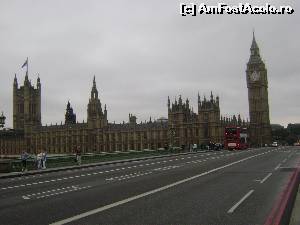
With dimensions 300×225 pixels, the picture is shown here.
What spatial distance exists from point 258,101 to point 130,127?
40.7 m

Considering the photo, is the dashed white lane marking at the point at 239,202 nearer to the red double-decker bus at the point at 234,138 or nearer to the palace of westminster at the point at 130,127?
the red double-decker bus at the point at 234,138

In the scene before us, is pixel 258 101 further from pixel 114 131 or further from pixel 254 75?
pixel 114 131

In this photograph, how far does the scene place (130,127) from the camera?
4823 inches

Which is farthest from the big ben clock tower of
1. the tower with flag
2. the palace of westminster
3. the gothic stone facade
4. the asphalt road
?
the asphalt road

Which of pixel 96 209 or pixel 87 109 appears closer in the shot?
pixel 96 209

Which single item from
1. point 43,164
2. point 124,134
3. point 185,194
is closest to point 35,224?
point 185,194

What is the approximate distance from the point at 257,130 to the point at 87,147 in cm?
4868

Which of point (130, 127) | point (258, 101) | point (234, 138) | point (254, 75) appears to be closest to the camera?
point (234, 138)

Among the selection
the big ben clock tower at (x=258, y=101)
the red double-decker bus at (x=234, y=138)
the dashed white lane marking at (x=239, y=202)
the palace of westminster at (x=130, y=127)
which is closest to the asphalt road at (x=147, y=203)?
the dashed white lane marking at (x=239, y=202)

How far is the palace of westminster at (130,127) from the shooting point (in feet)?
374

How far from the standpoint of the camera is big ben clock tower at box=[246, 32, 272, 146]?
134m

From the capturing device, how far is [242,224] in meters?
10.1

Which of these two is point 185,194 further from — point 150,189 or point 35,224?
point 35,224

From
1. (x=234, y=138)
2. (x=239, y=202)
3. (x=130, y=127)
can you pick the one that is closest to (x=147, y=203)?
(x=239, y=202)
